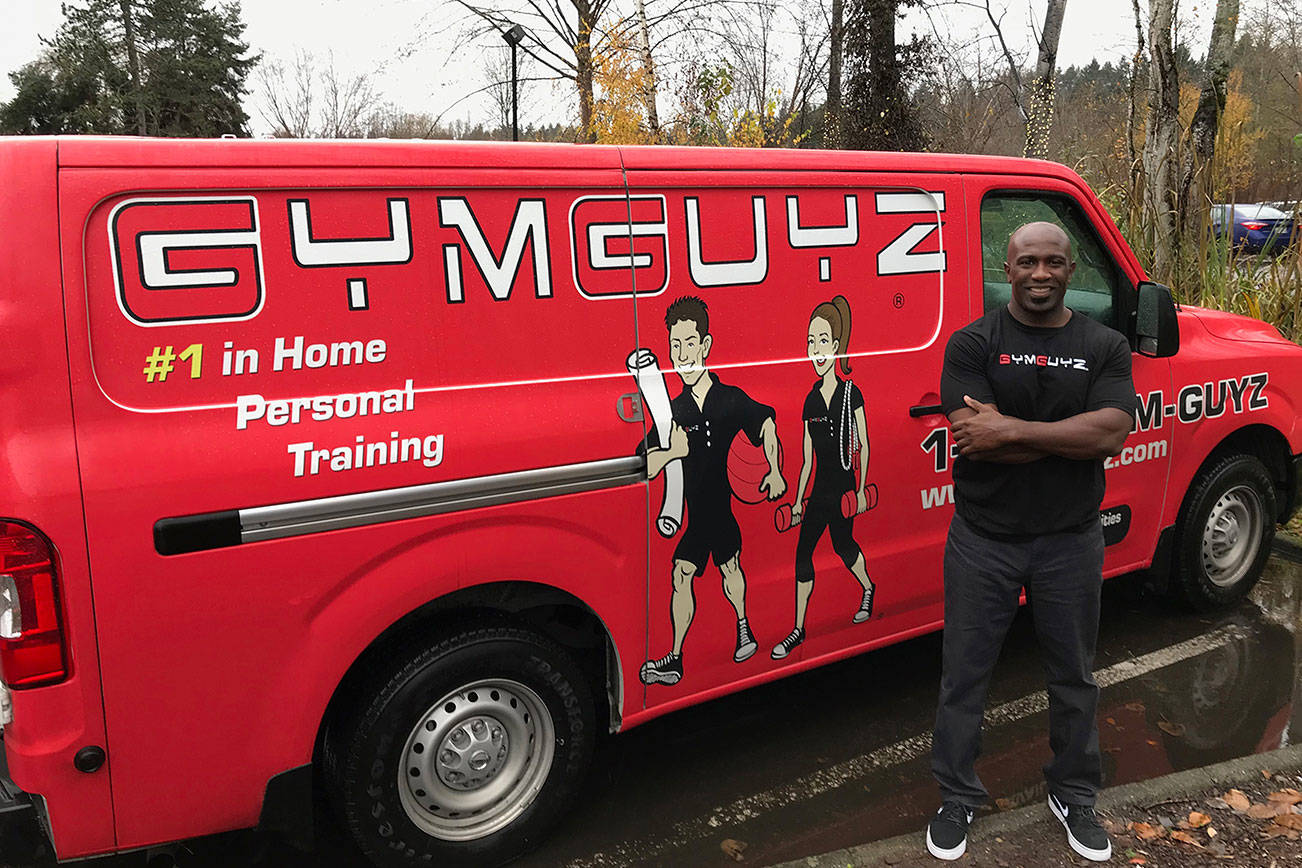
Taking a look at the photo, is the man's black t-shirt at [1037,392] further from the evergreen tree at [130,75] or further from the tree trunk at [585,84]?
the evergreen tree at [130,75]

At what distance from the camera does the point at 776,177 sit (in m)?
3.25

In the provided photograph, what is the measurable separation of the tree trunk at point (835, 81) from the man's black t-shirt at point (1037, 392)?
12.9 meters

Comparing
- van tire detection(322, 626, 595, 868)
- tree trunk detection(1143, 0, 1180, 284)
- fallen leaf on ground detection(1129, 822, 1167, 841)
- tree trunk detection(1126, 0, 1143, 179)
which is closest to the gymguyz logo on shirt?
fallen leaf on ground detection(1129, 822, 1167, 841)

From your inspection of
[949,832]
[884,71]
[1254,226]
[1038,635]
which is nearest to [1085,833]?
[949,832]

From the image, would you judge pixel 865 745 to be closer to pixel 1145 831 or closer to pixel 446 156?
pixel 1145 831

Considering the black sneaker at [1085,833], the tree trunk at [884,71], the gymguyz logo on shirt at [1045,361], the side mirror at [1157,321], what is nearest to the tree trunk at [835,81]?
the tree trunk at [884,71]

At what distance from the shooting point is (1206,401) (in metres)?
4.36

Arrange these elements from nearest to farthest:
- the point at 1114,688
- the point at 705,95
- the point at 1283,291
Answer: the point at 1114,688 < the point at 1283,291 < the point at 705,95

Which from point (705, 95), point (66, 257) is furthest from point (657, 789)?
point (705, 95)

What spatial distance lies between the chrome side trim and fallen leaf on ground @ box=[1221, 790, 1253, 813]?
7.10 ft

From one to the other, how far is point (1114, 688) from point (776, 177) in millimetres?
2667

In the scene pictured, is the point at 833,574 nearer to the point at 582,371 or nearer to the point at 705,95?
the point at 582,371

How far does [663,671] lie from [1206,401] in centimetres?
283

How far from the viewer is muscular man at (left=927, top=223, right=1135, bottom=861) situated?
108 inches
